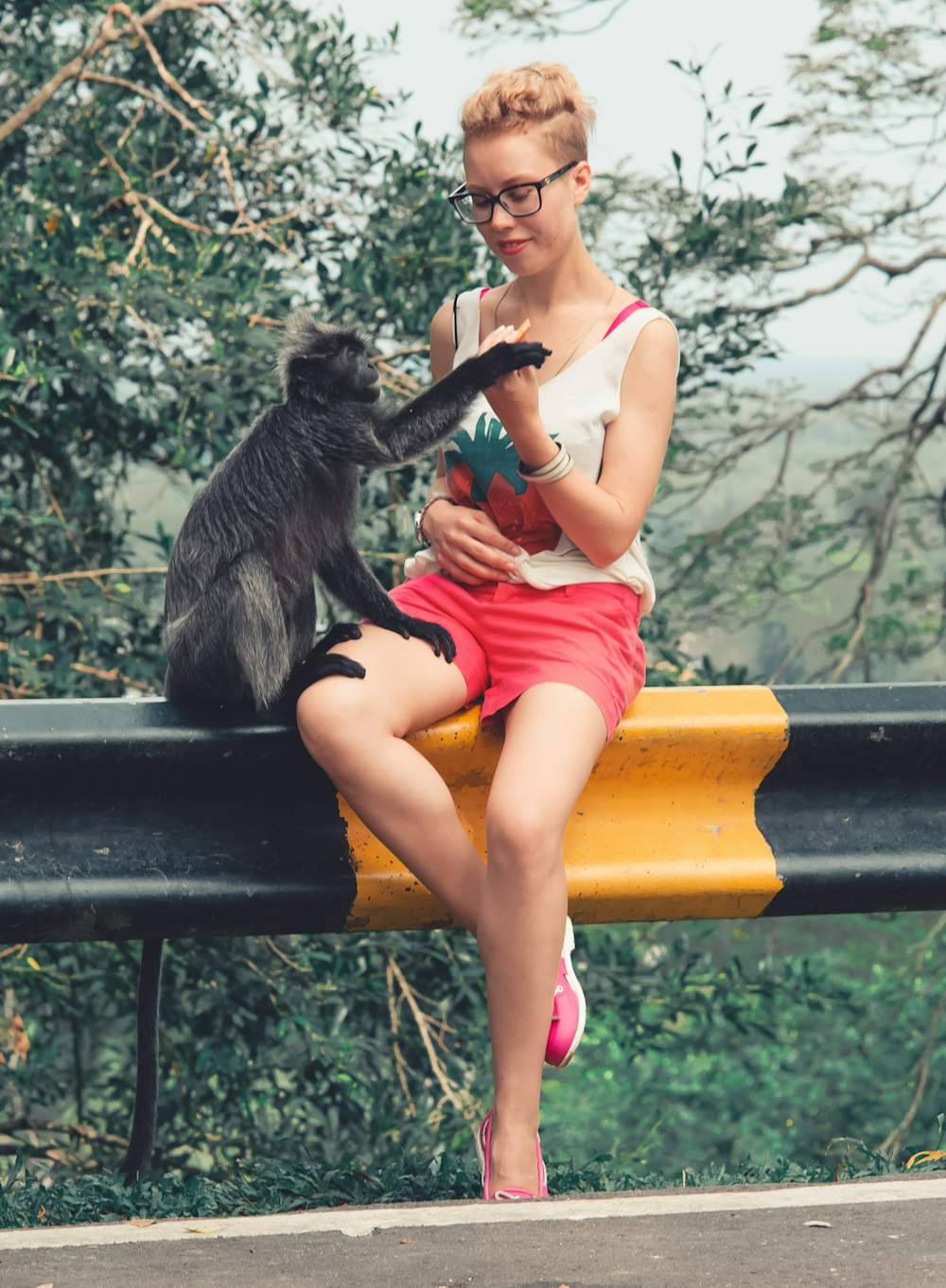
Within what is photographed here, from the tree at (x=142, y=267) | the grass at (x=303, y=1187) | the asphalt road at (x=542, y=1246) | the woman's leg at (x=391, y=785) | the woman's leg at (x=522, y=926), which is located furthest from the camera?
the tree at (x=142, y=267)

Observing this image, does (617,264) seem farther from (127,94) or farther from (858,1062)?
(858,1062)

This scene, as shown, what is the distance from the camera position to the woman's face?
2.59 metres

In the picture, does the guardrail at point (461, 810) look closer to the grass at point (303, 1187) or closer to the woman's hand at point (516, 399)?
the grass at point (303, 1187)

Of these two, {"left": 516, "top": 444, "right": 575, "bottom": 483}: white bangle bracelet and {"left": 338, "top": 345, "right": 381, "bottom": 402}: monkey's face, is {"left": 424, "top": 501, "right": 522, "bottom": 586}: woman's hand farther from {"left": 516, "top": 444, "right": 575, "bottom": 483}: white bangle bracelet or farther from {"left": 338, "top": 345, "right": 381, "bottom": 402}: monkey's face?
{"left": 338, "top": 345, "right": 381, "bottom": 402}: monkey's face

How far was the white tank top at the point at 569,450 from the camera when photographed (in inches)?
106

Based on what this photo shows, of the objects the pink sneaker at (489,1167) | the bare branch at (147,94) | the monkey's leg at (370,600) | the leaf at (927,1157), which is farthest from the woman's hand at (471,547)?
the bare branch at (147,94)

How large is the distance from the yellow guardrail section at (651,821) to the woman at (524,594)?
0.23 feet

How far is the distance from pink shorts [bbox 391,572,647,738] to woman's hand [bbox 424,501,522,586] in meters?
0.04

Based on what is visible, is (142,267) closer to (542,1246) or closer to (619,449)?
(619,449)

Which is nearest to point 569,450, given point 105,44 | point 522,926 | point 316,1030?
point 522,926

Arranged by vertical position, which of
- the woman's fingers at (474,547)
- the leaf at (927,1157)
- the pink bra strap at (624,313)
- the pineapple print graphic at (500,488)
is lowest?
the leaf at (927,1157)

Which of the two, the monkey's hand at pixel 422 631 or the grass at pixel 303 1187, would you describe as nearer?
the grass at pixel 303 1187

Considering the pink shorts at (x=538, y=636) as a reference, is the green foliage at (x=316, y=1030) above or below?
below

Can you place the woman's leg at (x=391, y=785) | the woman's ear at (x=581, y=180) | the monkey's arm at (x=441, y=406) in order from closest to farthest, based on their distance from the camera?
1. the woman's leg at (x=391, y=785)
2. the monkey's arm at (x=441, y=406)
3. the woman's ear at (x=581, y=180)
